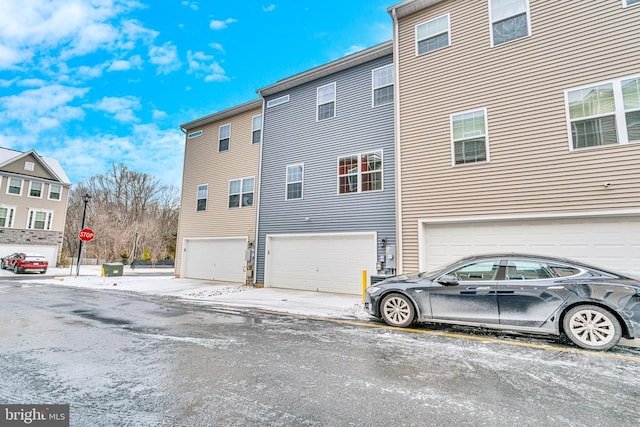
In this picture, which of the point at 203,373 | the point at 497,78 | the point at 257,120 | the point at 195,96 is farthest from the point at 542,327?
the point at 195,96

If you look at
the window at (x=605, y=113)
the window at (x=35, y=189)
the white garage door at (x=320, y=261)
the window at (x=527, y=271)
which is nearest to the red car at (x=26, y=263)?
the window at (x=35, y=189)

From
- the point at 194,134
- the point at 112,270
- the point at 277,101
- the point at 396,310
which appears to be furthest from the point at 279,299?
the point at 112,270

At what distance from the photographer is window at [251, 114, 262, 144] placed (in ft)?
44.2

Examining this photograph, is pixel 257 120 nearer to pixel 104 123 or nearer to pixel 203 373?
pixel 203 373

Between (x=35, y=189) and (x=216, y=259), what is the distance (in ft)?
75.6

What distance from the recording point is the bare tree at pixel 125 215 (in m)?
30.0

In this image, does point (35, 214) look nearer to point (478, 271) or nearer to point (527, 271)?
point (478, 271)

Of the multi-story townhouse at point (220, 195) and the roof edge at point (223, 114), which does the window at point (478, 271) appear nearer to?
the multi-story townhouse at point (220, 195)

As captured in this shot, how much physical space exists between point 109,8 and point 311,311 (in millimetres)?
17280

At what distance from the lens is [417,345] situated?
4375 millimetres

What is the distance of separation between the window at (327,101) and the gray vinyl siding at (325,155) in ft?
0.66

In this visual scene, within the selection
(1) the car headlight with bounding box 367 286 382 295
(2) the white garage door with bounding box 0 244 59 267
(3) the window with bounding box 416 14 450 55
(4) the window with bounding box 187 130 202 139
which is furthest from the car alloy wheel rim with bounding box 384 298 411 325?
(2) the white garage door with bounding box 0 244 59 267

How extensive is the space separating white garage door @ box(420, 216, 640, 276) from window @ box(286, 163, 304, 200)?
204 inches

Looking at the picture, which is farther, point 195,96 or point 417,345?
point 195,96
